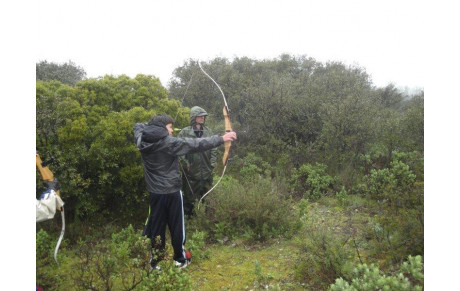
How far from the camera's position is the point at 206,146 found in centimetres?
323

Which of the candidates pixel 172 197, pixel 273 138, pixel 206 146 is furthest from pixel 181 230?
pixel 273 138

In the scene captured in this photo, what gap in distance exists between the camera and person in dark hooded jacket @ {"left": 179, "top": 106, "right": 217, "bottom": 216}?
464 cm

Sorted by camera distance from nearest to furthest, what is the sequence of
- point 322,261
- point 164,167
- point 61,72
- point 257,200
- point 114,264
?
point 114,264 < point 322,261 < point 164,167 < point 257,200 < point 61,72

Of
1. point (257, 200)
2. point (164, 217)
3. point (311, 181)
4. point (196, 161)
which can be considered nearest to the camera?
point (164, 217)

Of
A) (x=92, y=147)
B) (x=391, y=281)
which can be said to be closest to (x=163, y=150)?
(x=92, y=147)

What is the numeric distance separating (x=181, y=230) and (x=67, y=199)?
223 cm

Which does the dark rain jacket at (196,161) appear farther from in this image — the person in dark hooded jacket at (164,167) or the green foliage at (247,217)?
the person in dark hooded jacket at (164,167)

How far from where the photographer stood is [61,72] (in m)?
13.3

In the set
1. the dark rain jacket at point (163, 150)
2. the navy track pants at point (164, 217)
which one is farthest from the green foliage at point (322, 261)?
the dark rain jacket at point (163, 150)

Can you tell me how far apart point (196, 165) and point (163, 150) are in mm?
1572

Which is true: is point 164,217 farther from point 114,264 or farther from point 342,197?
point 342,197

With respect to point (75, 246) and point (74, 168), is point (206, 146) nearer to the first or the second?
point (74, 168)

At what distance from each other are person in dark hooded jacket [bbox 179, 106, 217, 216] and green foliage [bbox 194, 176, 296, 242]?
14.0 inches

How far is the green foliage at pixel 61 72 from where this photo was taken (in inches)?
498
